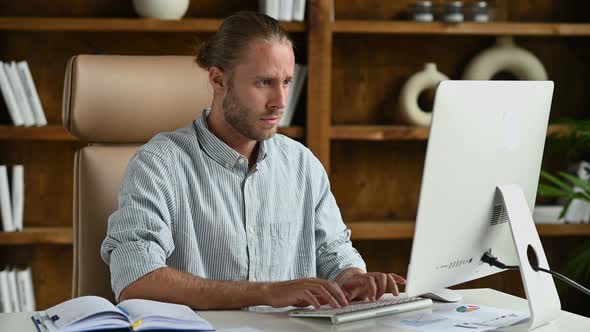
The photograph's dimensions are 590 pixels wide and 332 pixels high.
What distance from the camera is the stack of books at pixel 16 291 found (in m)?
3.01

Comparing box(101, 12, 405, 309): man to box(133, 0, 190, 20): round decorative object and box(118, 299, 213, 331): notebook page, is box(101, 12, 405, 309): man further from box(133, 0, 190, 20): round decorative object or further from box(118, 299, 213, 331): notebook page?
box(133, 0, 190, 20): round decorative object

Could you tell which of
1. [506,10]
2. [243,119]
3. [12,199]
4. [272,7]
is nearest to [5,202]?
[12,199]

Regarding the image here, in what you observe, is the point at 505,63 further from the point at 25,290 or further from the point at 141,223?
the point at 141,223

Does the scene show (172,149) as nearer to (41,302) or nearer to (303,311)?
(303,311)

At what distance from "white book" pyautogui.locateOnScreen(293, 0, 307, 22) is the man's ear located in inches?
48.6

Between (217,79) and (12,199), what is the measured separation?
4.72 feet

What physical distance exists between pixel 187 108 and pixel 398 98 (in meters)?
Result: 1.55

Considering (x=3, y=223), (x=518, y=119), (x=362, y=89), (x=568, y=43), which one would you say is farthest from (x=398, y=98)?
(x=518, y=119)

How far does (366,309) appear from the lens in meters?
1.42

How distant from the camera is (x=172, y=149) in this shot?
1.80 metres

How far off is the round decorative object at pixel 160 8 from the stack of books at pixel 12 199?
27.1 inches

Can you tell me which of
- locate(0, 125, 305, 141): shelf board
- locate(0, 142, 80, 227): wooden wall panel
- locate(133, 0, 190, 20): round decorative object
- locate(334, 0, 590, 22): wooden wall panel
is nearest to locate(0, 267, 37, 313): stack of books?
locate(0, 142, 80, 227): wooden wall panel

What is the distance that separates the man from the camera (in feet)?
5.59

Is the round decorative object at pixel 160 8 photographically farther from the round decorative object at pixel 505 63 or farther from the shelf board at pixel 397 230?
the round decorative object at pixel 505 63
